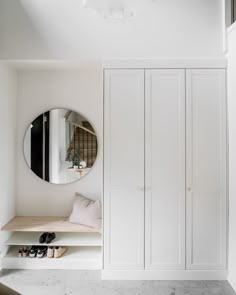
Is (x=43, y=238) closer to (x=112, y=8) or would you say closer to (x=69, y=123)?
(x=69, y=123)

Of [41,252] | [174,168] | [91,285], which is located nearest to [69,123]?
[174,168]

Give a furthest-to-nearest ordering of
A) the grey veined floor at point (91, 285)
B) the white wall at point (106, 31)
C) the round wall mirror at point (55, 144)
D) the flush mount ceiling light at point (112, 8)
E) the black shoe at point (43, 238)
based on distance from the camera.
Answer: the round wall mirror at point (55, 144), the black shoe at point (43, 238), the white wall at point (106, 31), the grey veined floor at point (91, 285), the flush mount ceiling light at point (112, 8)

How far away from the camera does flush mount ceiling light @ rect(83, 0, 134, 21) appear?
1864 mm

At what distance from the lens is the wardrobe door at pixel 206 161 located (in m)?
2.75

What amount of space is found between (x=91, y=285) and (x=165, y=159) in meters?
1.38

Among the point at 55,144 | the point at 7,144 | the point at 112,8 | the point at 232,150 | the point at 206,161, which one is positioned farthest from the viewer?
the point at 55,144

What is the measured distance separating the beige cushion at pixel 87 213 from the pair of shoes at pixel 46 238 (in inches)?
10.2

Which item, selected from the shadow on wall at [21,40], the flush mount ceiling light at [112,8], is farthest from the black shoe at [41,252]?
the flush mount ceiling light at [112,8]

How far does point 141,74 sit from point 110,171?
98 cm

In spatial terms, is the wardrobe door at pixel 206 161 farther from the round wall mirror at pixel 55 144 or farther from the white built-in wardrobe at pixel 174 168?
the round wall mirror at pixel 55 144

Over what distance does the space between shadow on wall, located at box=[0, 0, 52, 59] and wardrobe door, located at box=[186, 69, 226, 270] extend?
1479mm

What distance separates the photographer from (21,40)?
2783 mm

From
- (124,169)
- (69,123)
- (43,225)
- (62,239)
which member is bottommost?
(62,239)

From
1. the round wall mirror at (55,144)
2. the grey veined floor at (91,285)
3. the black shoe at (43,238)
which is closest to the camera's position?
the grey veined floor at (91,285)
